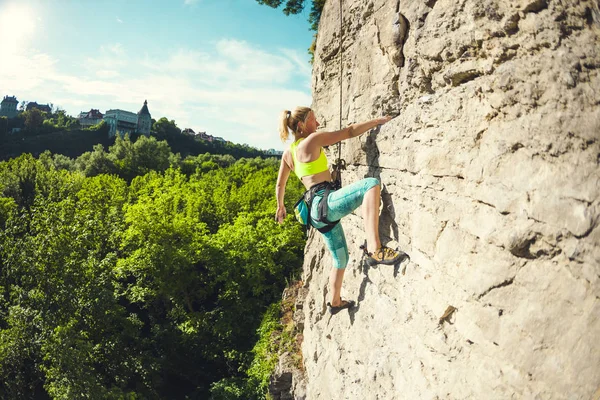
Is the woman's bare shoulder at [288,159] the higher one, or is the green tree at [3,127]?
the green tree at [3,127]

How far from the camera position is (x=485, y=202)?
8.65ft

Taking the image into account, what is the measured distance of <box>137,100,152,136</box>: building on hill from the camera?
91.9 m

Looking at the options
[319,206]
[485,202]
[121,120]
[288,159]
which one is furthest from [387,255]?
[121,120]

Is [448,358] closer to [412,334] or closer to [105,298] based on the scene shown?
[412,334]

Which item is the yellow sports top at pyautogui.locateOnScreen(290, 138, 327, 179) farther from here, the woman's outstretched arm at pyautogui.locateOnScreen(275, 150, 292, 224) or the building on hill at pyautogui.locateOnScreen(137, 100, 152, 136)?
the building on hill at pyautogui.locateOnScreen(137, 100, 152, 136)

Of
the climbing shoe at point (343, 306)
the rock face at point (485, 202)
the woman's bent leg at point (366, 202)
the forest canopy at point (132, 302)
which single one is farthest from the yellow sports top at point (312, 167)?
the forest canopy at point (132, 302)

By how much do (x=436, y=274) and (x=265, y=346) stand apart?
9.67 m

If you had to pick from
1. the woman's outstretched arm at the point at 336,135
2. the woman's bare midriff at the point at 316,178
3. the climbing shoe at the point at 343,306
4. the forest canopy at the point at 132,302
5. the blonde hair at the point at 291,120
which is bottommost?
the forest canopy at the point at 132,302

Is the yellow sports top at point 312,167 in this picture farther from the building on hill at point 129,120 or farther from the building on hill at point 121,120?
the building on hill at point 121,120

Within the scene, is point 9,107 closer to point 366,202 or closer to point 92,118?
point 92,118

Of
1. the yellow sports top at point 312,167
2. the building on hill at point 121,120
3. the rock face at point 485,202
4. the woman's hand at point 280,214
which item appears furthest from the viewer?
the building on hill at point 121,120

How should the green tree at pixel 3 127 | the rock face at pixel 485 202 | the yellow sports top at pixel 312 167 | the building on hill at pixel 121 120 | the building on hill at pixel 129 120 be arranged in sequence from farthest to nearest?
the building on hill at pixel 129 120 → the building on hill at pixel 121 120 → the green tree at pixel 3 127 → the yellow sports top at pixel 312 167 → the rock face at pixel 485 202

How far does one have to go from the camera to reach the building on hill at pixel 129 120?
91250mm

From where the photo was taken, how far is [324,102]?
687 cm
